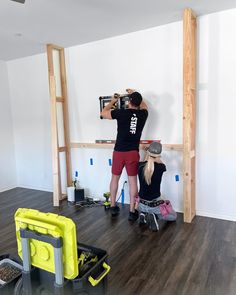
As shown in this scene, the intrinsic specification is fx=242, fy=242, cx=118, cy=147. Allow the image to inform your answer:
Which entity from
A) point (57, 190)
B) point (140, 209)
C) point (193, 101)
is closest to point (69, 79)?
point (57, 190)

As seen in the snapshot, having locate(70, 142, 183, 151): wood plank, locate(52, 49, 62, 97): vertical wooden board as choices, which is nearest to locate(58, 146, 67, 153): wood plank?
locate(70, 142, 183, 151): wood plank

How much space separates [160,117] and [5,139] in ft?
10.7

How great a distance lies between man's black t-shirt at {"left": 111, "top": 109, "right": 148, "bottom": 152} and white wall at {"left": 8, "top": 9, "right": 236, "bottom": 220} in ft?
1.18

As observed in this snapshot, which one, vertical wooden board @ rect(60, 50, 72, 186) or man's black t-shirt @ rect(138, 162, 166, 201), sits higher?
vertical wooden board @ rect(60, 50, 72, 186)

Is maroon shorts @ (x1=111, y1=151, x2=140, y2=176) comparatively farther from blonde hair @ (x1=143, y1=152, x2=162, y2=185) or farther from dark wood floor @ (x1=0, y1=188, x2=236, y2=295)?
dark wood floor @ (x1=0, y1=188, x2=236, y2=295)

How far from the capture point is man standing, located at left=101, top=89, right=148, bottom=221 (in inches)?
125

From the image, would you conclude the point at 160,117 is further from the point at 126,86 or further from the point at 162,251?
the point at 162,251

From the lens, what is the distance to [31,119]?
189 inches

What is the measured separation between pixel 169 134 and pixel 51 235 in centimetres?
240

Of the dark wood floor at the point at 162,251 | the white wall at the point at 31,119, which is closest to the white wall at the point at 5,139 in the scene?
the white wall at the point at 31,119

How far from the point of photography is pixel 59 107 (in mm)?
4285

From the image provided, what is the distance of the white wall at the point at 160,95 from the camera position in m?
3.04

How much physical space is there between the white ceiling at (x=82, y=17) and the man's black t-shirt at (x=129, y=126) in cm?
116

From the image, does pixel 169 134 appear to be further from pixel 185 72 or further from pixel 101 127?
pixel 101 127
